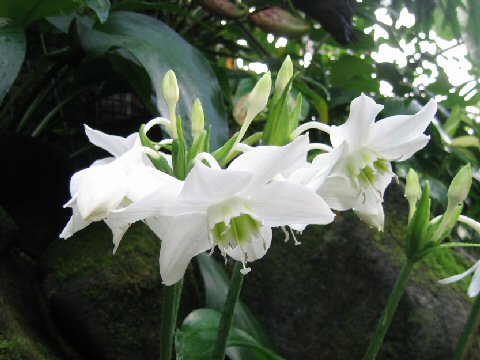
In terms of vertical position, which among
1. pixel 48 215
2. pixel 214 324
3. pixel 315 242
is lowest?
pixel 315 242

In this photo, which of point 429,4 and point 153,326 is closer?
point 153,326

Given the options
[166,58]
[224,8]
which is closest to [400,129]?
[166,58]

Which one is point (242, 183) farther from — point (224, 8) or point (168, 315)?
point (224, 8)

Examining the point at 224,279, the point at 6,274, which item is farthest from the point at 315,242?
the point at 6,274

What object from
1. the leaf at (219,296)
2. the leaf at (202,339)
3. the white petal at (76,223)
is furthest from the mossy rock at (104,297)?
the white petal at (76,223)

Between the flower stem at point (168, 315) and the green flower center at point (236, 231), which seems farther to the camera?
the flower stem at point (168, 315)

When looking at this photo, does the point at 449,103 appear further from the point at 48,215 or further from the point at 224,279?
the point at 48,215

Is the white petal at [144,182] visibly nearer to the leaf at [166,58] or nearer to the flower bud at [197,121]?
the flower bud at [197,121]
